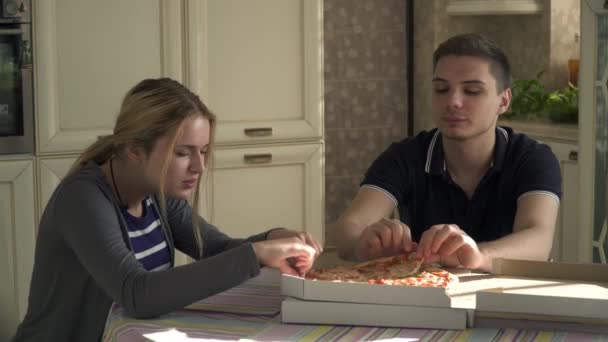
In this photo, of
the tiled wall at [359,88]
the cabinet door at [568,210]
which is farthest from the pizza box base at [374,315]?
the tiled wall at [359,88]

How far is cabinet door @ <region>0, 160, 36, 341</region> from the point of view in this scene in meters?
3.57

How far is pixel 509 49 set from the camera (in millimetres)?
5332

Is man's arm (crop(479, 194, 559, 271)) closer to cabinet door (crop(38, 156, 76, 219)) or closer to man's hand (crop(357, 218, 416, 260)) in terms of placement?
man's hand (crop(357, 218, 416, 260))

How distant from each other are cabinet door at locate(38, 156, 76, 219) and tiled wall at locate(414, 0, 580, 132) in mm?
2430

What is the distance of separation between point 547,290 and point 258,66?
255cm

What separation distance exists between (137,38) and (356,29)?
2022mm

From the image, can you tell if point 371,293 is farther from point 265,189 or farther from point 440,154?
point 265,189

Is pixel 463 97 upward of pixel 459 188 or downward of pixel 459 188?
upward

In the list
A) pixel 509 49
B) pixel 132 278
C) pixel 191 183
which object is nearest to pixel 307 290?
pixel 132 278

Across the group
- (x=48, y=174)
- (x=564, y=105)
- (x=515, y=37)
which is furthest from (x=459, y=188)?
(x=515, y=37)

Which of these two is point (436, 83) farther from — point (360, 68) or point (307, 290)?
point (360, 68)

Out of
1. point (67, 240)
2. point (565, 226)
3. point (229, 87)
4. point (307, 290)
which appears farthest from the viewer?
point (565, 226)

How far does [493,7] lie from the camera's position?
16.4ft

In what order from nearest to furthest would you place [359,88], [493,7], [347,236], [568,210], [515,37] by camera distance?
[347,236], [568,210], [493,7], [515,37], [359,88]
